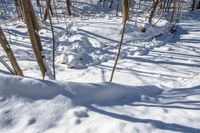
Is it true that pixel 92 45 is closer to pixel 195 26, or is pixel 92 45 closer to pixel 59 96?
pixel 195 26

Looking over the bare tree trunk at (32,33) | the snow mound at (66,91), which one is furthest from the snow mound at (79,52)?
the snow mound at (66,91)

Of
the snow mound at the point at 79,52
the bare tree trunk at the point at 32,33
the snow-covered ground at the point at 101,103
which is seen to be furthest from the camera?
the snow mound at the point at 79,52

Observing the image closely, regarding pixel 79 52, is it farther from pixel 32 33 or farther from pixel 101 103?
pixel 101 103

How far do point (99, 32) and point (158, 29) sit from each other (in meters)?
1.94

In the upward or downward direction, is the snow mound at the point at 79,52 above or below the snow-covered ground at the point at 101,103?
below

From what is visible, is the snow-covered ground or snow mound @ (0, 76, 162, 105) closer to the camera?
the snow-covered ground

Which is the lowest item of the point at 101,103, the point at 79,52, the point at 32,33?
the point at 79,52

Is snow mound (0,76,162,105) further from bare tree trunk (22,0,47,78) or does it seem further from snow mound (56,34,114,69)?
snow mound (56,34,114,69)

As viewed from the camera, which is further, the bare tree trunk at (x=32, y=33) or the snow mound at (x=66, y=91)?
the bare tree trunk at (x=32, y=33)

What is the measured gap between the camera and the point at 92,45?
7297mm

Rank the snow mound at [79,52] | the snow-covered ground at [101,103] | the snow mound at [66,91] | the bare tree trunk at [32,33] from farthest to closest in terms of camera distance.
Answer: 1. the snow mound at [79,52]
2. the bare tree trunk at [32,33]
3. the snow mound at [66,91]
4. the snow-covered ground at [101,103]

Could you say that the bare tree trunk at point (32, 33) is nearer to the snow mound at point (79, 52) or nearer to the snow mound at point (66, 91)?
the snow mound at point (66, 91)

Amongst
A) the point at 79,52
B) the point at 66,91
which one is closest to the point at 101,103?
the point at 66,91

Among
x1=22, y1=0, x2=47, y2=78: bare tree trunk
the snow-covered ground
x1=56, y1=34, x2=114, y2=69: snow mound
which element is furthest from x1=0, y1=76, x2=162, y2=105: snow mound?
x1=56, y1=34, x2=114, y2=69: snow mound
